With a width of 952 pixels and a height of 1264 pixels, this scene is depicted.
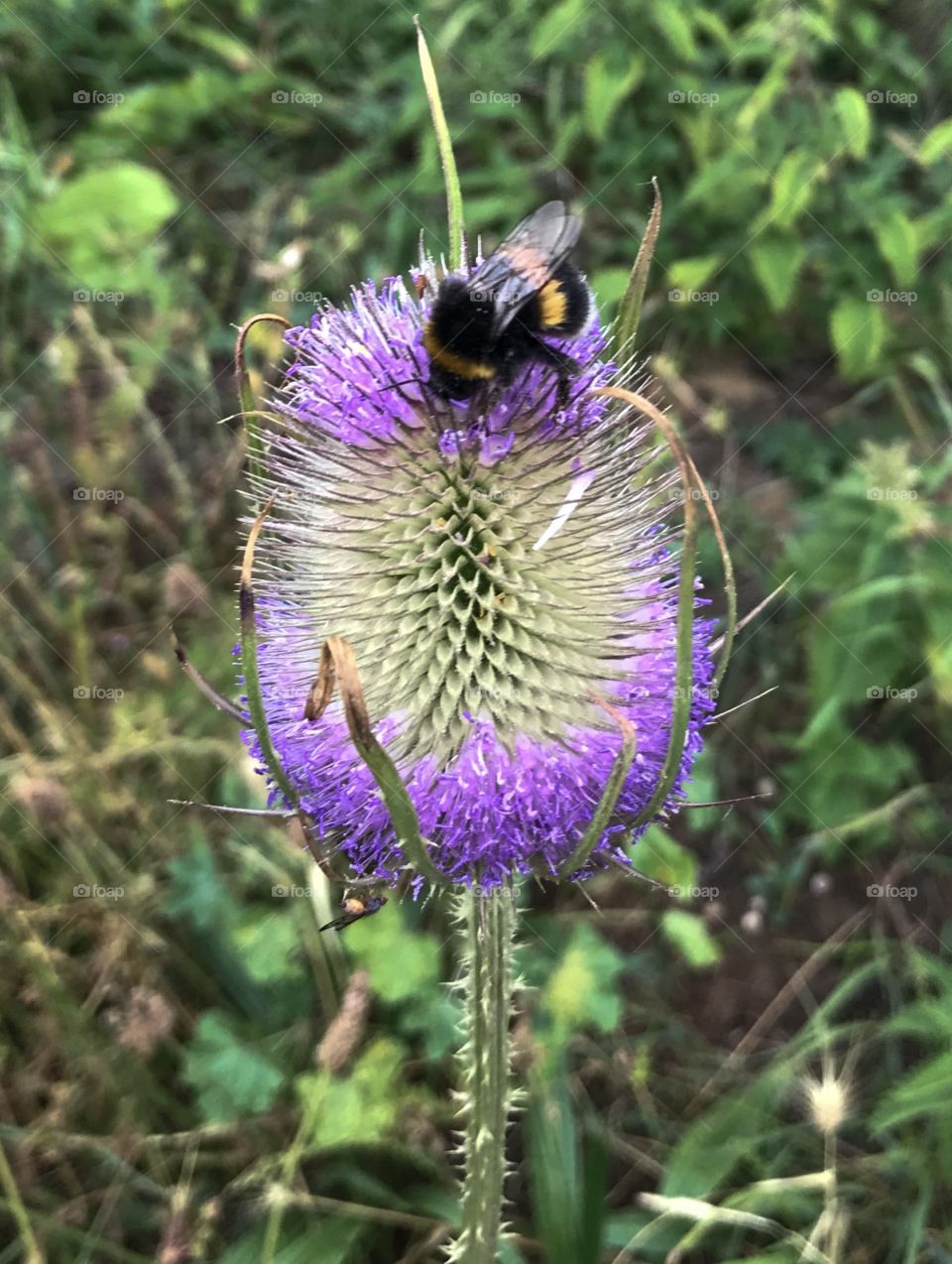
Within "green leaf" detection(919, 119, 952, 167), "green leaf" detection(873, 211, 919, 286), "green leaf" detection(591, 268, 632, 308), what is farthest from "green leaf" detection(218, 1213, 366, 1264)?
"green leaf" detection(919, 119, 952, 167)

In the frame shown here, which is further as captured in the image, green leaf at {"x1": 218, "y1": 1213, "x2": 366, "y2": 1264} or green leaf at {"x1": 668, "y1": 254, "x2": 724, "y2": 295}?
green leaf at {"x1": 668, "y1": 254, "x2": 724, "y2": 295}

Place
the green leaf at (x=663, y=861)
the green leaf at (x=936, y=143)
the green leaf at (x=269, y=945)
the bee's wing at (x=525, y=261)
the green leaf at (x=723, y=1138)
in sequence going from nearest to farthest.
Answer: the bee's wing at (x=525, y=261), the green leaf at (x=723, y=1138), the green leaf at (x=269, y=945), the green leaf at (x=663, y=861), the green leaf at (x=936, y=143)

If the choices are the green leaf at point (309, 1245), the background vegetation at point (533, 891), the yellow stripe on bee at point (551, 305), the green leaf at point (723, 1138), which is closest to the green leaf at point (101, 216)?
the background vegetation at point (533, 891)

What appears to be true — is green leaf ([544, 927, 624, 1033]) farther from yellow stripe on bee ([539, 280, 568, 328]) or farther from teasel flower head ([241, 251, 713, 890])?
yellow stripe on bee ([539, 280, 568, 328])

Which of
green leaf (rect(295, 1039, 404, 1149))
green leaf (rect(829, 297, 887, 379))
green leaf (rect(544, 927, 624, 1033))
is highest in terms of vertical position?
green leaf (rect(829, 297, 887, 379))

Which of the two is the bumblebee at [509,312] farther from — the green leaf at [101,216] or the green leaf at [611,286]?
the green leaf at [101,216]

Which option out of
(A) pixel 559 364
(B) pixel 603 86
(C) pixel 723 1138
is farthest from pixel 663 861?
(B) pixel 603 86
